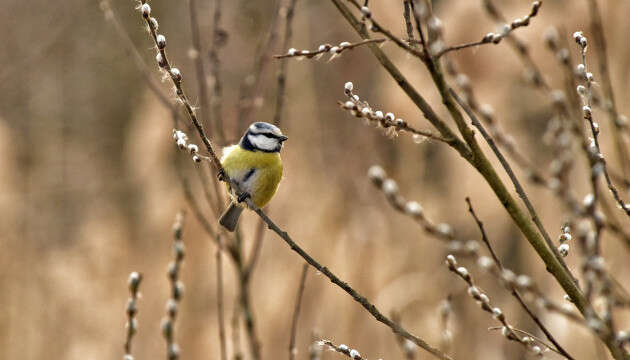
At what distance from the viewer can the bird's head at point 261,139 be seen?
1735 mm

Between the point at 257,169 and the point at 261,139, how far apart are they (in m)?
0.08

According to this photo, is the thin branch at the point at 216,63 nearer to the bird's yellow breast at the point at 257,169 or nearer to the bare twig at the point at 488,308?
the bird's yellow breast at the point at 257,169

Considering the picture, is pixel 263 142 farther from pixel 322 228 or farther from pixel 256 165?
pixel 322 228

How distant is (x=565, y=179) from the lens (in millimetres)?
595

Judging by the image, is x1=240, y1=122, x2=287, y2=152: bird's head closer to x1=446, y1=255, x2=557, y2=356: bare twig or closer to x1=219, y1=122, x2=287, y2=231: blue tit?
x1=219, y1=122, x2=287, y2=231: blue tit

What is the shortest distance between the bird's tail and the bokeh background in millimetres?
576

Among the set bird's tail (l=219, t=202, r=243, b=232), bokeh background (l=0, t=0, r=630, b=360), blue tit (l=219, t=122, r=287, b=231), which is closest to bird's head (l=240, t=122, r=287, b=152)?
blue tit (l=219, t=122, r=287, b=231)

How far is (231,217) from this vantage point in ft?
5.65

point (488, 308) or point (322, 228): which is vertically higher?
point (322, 228)

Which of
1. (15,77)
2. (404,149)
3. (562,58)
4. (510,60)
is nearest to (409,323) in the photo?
(404,149)

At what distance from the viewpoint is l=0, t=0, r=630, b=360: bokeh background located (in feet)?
8.32

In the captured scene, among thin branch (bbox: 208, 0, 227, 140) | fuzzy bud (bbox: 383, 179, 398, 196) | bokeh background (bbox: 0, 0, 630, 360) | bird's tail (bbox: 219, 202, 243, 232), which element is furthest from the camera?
bokeh background (bbox: 0, 0, 630, 360)

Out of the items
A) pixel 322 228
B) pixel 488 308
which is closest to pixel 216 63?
pixel 488 308

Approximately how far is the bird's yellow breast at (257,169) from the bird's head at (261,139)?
1 cm
